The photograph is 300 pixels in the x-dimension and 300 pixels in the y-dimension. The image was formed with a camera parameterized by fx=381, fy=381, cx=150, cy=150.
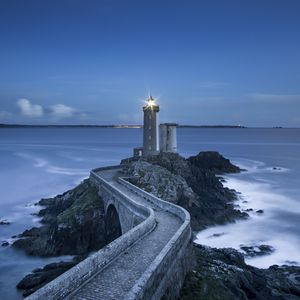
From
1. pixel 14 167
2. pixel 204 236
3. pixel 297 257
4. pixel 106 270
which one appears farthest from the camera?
pixel 14 167

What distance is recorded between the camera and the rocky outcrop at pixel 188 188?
29781 millimetres

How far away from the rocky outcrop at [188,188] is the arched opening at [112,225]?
14.3ft

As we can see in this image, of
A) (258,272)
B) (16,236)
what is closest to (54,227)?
(16,236)

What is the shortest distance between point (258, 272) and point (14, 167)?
189 feet

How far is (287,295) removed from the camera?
56.6 ft

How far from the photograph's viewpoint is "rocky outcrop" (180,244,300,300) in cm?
1475

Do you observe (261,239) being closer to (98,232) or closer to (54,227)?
(98,232)

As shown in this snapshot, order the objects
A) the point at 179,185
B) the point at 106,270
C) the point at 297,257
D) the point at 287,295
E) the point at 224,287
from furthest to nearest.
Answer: the point at 179,185, the point at 297,257, the point at 287,295, the point at 224,287, the point at 106,270

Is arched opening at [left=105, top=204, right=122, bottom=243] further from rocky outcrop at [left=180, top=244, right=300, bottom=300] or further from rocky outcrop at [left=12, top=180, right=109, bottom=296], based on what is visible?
rocky outcrop at [left=180, top=244, right=300, bottom=300]

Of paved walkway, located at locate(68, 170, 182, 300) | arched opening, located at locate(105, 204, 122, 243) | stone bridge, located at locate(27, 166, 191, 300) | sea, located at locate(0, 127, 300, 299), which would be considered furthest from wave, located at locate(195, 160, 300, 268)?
paved walkway, located at locate(68, 170, 182, 300)

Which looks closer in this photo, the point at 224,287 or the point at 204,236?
the point at 224,287

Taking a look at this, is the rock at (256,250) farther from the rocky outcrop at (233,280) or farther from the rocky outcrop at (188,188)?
the rocky outcrop at (188,188)

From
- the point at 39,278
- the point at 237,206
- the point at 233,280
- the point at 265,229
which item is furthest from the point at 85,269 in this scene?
the point at 237,206

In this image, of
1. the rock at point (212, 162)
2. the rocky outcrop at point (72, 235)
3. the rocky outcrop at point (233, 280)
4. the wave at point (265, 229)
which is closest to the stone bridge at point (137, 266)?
the rocky outcrop at point (233, 280)
